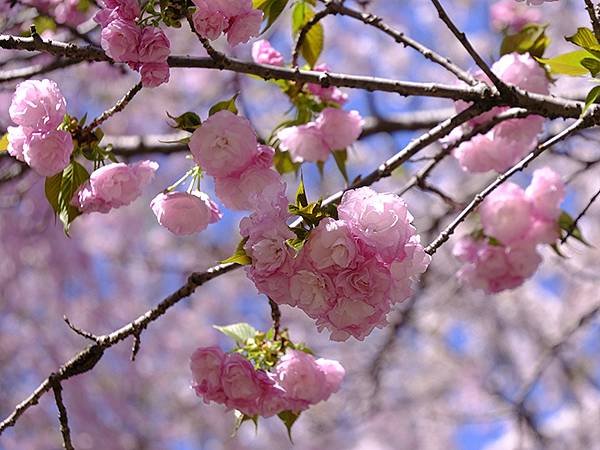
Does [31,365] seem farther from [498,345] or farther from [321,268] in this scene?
[321,268]

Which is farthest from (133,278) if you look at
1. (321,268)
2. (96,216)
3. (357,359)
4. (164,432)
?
(321,268)

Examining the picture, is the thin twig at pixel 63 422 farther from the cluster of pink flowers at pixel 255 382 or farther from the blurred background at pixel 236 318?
the blurred background at pixel 236 318

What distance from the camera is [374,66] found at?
25.8 ft

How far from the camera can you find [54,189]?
51.8 inches

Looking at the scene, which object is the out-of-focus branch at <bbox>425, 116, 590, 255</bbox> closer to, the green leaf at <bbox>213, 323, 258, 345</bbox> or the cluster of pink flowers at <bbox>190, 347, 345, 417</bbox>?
the cluster of pink flowers at <bbox>190, 347, 345, 417</bbox>

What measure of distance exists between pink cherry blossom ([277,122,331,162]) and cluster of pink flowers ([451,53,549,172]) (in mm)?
265

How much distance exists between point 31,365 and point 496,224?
4.43m

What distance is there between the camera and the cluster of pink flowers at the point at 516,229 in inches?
68.4

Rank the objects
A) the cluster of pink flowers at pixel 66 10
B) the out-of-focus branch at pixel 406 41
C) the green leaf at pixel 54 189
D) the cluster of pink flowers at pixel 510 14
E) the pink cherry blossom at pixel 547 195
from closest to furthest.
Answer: the green leaf at pixel 54 189 < the out-of-focus branch at pixel 406 41 < the pink cherry blossom at pixel 547 195 < the cluster of pink flowers at pixel 66 10 < the cluster of pink flowers at pixel 510 14

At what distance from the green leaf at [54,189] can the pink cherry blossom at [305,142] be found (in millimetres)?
412

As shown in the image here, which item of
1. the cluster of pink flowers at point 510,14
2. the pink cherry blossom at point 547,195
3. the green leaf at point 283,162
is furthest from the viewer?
the cluster of pink flowers at point 510,14

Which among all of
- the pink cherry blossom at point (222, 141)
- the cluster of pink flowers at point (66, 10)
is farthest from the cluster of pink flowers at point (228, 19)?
the cluster of pink flowers at point (66, 10)

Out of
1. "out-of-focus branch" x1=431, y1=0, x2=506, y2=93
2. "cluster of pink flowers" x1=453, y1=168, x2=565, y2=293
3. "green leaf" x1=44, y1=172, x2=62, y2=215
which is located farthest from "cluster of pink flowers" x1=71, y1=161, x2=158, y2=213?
"cluster of pink flowers" x1=453, y1=168, x2=565, y2=293

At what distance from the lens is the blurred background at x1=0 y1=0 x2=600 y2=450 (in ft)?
17.1
